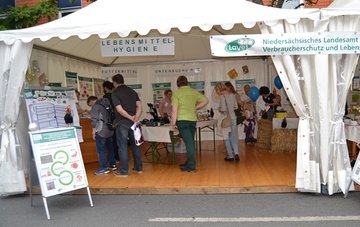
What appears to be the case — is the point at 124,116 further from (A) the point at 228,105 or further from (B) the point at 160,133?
(A) the point at 228,105

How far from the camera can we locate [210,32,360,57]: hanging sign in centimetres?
435

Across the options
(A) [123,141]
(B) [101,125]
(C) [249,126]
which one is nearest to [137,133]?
(A) [123,141]

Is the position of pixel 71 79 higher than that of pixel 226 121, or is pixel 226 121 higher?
pixel 71 79

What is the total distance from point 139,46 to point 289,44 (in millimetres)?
2382

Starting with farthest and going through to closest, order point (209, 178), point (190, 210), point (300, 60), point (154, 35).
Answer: point (154, 35) < point (209, 178) < point (300, 60) < point (190, 210)

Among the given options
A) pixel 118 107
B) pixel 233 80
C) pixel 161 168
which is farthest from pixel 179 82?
pixel 233 80

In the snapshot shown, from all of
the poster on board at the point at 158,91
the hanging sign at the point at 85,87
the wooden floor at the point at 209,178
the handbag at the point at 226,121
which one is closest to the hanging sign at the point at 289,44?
the wooden floor at the point at 209,178

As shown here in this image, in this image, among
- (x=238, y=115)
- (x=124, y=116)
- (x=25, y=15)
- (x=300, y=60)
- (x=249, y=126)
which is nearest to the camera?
(x=300, y=60)

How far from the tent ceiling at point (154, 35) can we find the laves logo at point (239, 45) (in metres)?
1.67

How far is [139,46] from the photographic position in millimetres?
5492

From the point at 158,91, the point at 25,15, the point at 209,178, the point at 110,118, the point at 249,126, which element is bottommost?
the point at 209,178

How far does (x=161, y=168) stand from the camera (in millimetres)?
6211

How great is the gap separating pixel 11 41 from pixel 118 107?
1846 mm

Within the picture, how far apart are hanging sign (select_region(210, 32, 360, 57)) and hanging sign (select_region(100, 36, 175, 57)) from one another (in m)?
1.09
